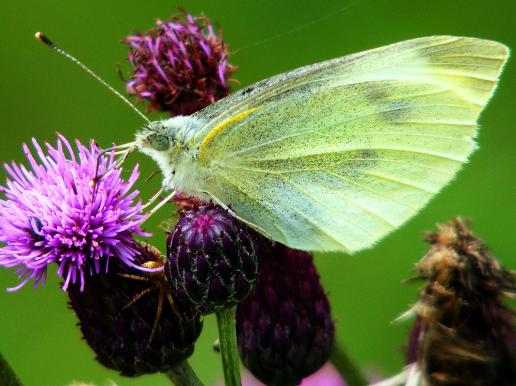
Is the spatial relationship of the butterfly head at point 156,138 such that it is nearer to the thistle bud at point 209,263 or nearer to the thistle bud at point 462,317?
the thistle bud at point 209,263

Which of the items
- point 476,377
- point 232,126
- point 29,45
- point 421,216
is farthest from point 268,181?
point 29,45

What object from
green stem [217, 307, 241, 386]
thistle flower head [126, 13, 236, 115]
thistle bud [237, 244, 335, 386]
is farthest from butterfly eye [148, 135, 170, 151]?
green stem [217, 307, 241, 386]

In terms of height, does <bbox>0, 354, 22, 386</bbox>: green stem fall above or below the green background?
above

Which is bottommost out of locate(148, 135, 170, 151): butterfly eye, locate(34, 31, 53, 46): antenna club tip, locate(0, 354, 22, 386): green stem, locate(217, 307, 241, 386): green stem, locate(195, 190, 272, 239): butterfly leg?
locate(217, 307, 241, 386): green stem

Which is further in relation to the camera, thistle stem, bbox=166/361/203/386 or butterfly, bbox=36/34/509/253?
butterfly, bbox=36/34/509/253

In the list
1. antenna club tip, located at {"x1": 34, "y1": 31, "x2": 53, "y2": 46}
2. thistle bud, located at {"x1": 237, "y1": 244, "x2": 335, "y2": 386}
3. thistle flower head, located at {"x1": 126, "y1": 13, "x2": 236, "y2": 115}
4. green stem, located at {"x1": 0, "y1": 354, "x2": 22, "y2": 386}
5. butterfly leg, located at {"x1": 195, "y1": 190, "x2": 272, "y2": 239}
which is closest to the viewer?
green stem, located at {"x1": 0, "y1": 354, "x2": 22, "y2": 386}

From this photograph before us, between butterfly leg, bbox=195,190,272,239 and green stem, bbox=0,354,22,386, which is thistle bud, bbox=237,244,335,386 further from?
green stem, bbox=0,354,22,386

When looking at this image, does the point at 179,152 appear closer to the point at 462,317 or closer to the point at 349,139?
the point at 349,139
